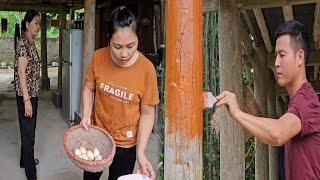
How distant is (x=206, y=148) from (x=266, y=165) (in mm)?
875

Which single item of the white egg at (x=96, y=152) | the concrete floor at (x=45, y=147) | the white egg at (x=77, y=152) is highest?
the white egg at (x=77, y=152)

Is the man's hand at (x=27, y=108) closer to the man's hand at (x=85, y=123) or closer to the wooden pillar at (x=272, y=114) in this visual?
the man's hand at (x=85, y=123)

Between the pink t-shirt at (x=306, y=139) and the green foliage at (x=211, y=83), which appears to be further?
the green foliage at (x=211, y=83)

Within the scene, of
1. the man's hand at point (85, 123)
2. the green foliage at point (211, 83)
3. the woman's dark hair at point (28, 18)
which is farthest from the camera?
the green foliage at point (211, 83)

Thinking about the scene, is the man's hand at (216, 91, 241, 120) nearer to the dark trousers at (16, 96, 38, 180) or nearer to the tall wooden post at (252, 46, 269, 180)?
the dark trousers at (16, 96, 38, 180)

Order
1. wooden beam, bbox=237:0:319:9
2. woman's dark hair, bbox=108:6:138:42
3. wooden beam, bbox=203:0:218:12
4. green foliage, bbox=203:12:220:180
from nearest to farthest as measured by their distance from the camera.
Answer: woman's dark hair, bbox=108:6:138:42
wooden beam, bbox=203:0:218:12
wooden beam, bbox=237:0:319:9
green foliage, bbox=203:12:220:180

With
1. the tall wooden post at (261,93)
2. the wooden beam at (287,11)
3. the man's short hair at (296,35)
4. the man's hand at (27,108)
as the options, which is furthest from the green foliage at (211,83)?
the man's short hair at (296,35)

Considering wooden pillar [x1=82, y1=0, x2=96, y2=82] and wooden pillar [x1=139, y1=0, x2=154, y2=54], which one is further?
wooden pillar [x1=139, y1=0, x2=154, y2=54]

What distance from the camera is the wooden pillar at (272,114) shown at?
655cm

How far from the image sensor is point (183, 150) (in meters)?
2.21

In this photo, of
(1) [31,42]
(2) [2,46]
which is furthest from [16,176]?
(2) [2,46]

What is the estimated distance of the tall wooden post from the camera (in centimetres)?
556

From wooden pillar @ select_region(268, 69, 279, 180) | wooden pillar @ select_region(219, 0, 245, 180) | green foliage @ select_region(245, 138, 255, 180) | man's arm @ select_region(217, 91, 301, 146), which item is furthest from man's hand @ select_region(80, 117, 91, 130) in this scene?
green foliage @ select_region(245, 138, 255, 180)

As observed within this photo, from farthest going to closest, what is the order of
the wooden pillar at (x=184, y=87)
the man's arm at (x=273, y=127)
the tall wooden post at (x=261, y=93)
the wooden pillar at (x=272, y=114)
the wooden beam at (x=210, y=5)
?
the wooden pillar at (x=272, y=114)
the tall wooden post at (x=261, y=93)
the wooden beam at (x=210, y=5)
the wooden pillar at (x=184, y=87)
the man's arm at (x=273, y=127)
